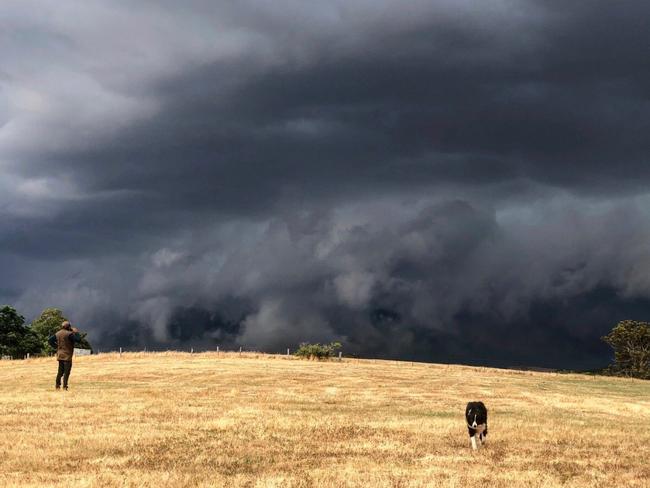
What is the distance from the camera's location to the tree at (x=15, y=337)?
123 m

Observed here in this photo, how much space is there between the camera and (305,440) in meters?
20.3

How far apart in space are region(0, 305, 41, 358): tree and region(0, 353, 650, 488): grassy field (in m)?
95.3

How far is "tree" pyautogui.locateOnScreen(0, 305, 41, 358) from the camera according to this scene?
405ft

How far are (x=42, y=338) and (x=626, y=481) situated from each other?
132879 millimetres

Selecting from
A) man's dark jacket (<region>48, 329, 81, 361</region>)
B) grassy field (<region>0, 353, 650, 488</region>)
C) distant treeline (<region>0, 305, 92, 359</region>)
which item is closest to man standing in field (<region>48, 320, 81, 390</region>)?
man's dark jacket (<region>48, 329, 81, 361</region>)

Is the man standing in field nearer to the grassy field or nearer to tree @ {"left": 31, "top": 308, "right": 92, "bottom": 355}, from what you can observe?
the grassy field

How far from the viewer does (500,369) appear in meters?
85.2

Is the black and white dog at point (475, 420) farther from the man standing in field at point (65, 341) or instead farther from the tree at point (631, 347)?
the tree at point (631, 347)

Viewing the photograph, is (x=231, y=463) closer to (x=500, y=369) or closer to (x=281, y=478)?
(x=281, y=478)

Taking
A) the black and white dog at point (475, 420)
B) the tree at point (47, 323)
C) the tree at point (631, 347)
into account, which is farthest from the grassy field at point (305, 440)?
the tree at point (47, 323)

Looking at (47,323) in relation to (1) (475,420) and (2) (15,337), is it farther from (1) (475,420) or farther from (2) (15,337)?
(1) (475,420)

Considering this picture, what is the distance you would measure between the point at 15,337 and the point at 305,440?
387ft

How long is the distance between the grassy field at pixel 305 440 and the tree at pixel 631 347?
84.5m

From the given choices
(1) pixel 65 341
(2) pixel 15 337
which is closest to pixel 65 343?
(1) pixel 65 341
